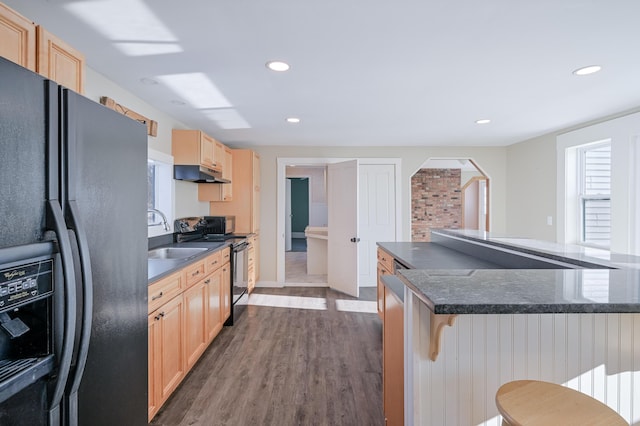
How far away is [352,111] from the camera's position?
339cm

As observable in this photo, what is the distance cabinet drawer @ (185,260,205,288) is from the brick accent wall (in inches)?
244

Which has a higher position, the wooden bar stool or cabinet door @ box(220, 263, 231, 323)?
the wooden bar stool

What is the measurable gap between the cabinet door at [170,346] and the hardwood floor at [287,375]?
0.45 ft

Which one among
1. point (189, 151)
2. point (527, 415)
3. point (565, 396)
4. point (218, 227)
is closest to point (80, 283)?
point (527, 415)

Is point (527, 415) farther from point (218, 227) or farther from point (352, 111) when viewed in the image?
point (218, 227)

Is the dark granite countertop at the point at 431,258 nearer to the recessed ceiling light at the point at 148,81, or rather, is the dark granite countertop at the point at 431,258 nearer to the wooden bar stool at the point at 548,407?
the wooden bar stool at the point at 548,407

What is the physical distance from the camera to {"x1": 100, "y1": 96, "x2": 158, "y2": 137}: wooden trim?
7.99 feet

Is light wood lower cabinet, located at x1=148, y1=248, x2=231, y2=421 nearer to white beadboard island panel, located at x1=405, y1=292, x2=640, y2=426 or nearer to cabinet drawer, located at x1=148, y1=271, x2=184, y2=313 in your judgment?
cabinet drawer, located at x1=148, y1=271, x2=184, y2=313

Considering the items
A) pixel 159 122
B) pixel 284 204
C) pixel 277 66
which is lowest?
pixel 284 204

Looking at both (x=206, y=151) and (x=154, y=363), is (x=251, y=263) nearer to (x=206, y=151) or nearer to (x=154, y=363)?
(x=206, y=151)

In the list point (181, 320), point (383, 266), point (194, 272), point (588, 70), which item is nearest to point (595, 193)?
point (588, 70)

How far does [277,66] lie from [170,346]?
6.51ft

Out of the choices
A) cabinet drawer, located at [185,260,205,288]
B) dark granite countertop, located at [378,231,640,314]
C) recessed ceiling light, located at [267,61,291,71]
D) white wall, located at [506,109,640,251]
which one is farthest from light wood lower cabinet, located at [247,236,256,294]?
white wall, located at [506,109,640,251]

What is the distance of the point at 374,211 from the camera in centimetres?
532
